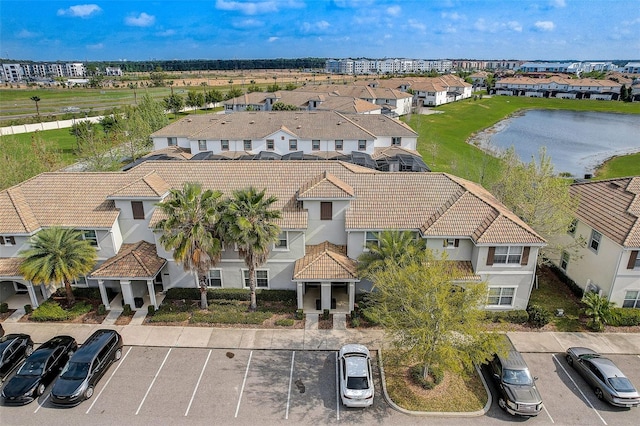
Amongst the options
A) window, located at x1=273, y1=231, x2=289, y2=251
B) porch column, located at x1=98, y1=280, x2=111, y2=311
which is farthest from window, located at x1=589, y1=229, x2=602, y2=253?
porch column, located at x1=98, y1=280, x2=111, y2=311

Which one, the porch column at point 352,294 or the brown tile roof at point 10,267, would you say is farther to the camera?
the brown tile roof at point 10,267

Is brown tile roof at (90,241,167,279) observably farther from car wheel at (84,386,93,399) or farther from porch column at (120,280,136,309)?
car wheel at (84,386,93,399)

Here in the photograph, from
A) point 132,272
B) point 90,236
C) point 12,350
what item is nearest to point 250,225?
point 132,272

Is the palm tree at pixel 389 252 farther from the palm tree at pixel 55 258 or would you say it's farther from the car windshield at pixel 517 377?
the palm tree at pixel 55 258

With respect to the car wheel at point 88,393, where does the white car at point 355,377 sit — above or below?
above

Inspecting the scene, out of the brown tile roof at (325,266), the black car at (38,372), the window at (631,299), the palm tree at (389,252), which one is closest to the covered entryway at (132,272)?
the black car at (38,372)
